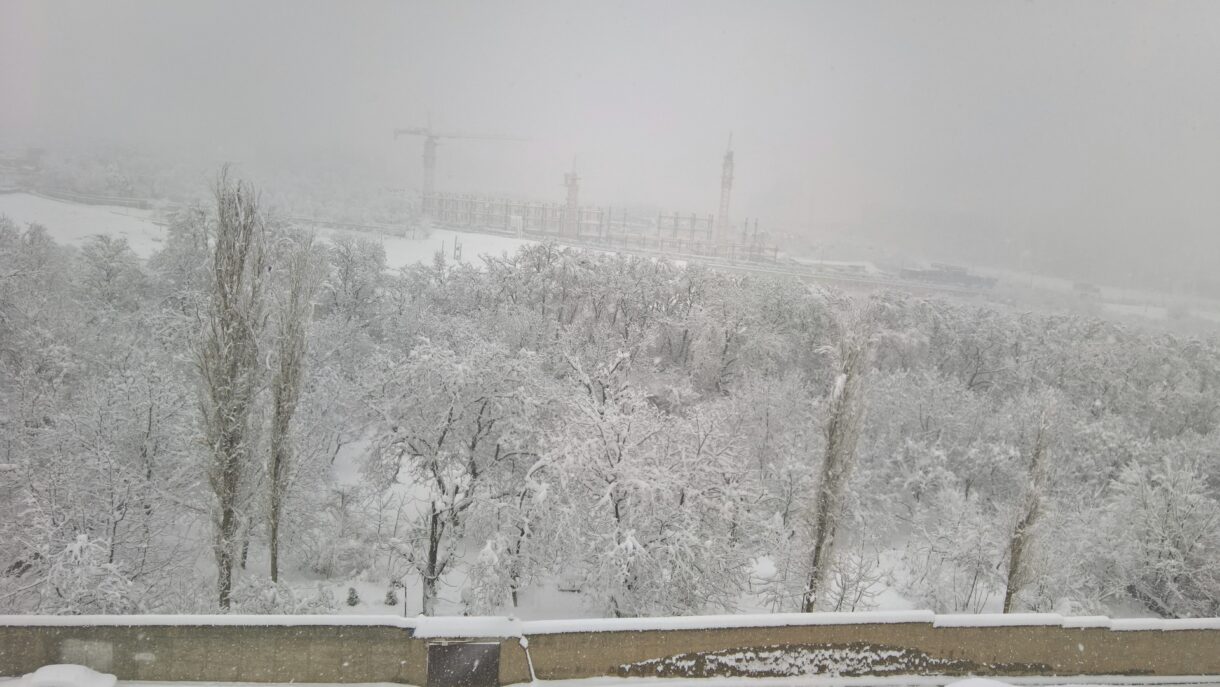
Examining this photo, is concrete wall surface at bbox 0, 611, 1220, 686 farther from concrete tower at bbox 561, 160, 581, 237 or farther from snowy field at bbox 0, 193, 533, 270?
concrete tower at bbox 561, 160, 581, 237

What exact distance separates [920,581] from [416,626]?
16662 mm

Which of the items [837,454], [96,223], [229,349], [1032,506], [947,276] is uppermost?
[947,276]

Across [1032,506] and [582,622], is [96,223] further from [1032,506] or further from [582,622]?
[1032,506]

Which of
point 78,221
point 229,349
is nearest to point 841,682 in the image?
point 229,349

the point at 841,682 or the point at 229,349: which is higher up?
the point at 229,349

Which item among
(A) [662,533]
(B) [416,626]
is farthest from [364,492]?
(B) [416,626]

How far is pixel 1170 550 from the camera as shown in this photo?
1822 cm

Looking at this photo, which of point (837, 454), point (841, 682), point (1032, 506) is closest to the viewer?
point (841, 682)

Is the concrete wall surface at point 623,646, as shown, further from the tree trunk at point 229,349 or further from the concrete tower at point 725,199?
the concrete tower at point 725,199

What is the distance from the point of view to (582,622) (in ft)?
27.1

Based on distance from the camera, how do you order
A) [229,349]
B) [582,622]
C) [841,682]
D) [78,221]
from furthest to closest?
[78,221], [229,349], [841,682], [582,622]

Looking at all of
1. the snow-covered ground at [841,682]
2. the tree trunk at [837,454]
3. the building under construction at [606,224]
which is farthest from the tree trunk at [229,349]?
the building under construction at [606,224]

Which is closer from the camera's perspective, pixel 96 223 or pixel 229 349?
pixel 229 349


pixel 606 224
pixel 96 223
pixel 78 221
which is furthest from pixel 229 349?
pixel 606 224
